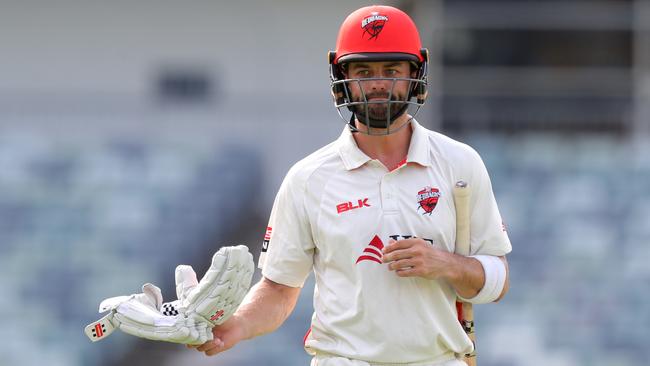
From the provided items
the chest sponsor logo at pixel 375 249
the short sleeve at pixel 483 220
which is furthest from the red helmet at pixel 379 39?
the chest sponsor logo at pixel 375 249

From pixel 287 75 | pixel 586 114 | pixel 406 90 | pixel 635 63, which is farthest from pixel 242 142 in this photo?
pixel 406 90

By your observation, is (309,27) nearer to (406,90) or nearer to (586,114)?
(586,114)

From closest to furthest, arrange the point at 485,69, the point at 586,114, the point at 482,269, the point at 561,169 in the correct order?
the point at 482,269, the point at 561,169, the point at 586,114, the point at 485,69

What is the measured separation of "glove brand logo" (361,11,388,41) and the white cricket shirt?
307 mm

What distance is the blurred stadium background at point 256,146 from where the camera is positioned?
28.7ft

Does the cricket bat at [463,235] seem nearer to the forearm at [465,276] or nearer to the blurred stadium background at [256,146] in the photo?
the forearm at [465,276]

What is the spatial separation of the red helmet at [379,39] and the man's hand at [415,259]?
0.55 m

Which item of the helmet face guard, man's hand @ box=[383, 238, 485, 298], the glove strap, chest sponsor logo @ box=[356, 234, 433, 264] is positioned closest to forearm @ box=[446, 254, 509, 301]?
man's hand @ box=[383, 238, 485, 298]

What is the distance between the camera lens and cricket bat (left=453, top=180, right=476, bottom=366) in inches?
131

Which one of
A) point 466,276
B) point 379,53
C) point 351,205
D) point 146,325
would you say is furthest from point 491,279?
point 146,325

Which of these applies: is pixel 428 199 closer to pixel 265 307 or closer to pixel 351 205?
pixel 351 205

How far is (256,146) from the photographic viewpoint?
9961mm

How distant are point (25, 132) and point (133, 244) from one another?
1.62 meters

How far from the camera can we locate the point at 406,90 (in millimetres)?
3402
